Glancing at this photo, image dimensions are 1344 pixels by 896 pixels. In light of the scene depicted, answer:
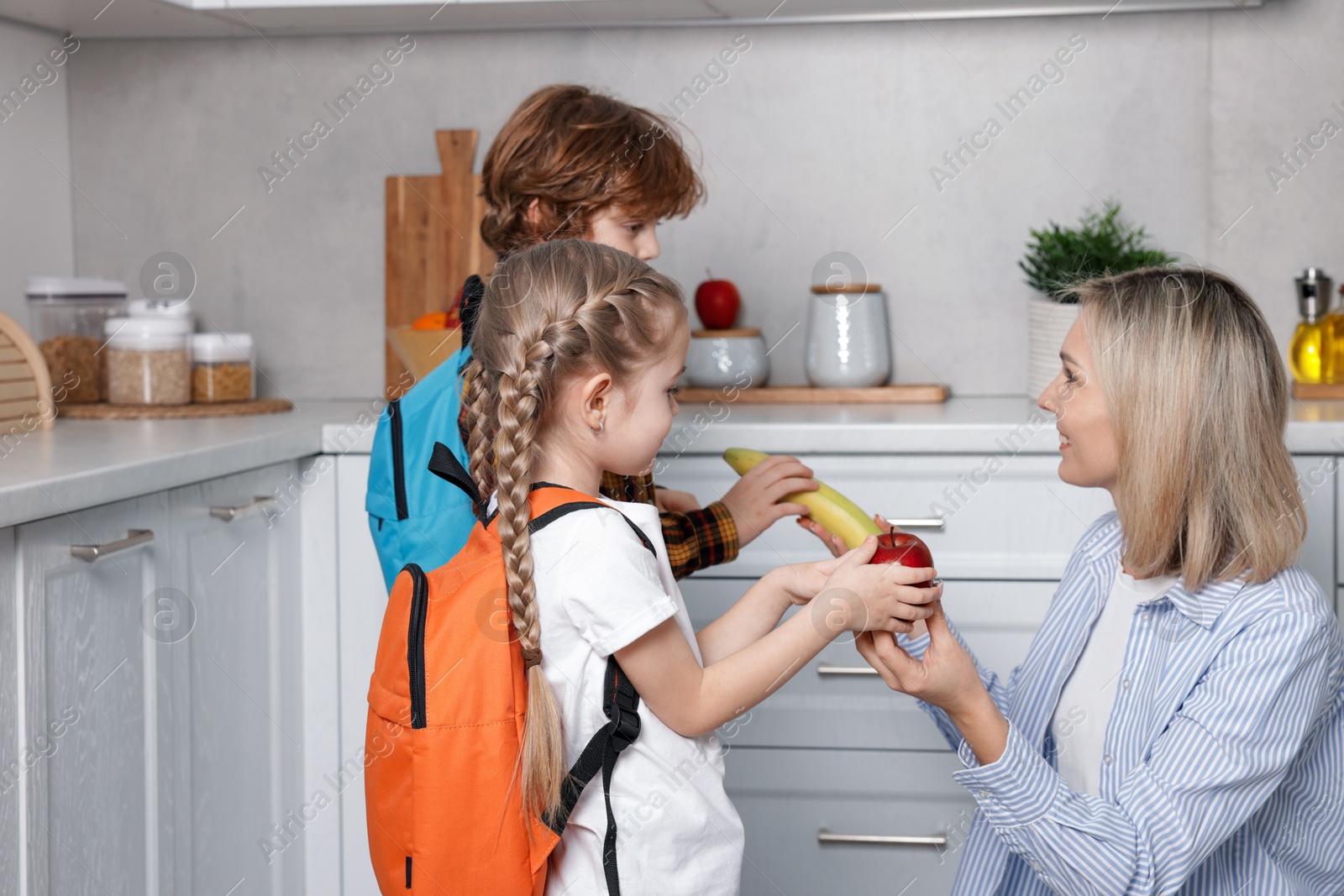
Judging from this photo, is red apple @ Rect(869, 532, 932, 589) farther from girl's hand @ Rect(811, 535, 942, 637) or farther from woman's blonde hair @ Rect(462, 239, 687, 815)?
woman's blonde hair @ Rect(462, 239, 687, 815)

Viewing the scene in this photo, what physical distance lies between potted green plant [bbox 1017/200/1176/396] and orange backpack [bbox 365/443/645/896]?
3.60 feet

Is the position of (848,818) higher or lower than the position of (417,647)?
lower

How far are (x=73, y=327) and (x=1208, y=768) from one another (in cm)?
156

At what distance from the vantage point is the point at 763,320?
196 cm

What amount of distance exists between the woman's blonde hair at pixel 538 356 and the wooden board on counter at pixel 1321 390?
1.16 metres

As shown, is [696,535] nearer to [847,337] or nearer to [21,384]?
[847,337]

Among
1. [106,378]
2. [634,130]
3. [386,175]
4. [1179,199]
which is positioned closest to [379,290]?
[386,175]

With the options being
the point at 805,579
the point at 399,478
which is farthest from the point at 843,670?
the point at 399,478

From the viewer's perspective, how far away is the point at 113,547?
1102mm

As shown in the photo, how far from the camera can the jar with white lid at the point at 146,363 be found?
1.63 metres

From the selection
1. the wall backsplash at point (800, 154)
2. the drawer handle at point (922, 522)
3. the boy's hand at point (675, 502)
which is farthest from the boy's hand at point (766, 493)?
the wall backsplash at point (800, 154)

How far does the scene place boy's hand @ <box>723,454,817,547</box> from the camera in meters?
1.17

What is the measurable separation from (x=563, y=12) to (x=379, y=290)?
1.83 feet

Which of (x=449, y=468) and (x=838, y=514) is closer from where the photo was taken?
→ (x=449, y=468)
